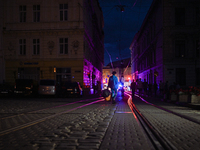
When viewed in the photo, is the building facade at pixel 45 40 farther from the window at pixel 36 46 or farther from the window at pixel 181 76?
the window at pixel 181 76

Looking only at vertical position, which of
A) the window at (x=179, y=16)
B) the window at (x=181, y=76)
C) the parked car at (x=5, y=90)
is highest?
the window at (x=179, y=16)

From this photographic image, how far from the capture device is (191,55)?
28547 millimetres

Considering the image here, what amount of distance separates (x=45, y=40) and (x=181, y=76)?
18.6m

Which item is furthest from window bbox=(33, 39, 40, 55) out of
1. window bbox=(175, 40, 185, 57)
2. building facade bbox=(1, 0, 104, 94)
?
window bbox=(175, 40, 185, 57)

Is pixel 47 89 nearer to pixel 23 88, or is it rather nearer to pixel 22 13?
pixel 23 88

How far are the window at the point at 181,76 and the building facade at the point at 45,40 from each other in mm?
12215

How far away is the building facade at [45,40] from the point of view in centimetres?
2878

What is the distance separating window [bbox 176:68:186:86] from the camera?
28806mm

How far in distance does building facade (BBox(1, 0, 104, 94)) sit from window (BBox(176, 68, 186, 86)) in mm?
12215

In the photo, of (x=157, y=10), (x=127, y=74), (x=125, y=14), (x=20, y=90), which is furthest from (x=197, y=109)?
(x=127, y=74)

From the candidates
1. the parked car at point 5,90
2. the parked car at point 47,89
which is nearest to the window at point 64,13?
the parked car at point 47,89

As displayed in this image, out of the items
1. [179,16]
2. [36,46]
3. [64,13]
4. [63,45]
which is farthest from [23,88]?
[179,16]

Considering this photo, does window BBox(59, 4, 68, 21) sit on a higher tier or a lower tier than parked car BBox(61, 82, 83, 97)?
higher

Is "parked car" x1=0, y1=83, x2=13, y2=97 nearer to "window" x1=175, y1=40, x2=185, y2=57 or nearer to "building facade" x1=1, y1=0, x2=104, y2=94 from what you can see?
"building facade" x1=1, y1=0, x2=104, y2=94
